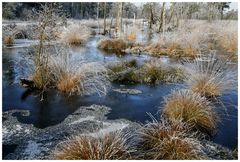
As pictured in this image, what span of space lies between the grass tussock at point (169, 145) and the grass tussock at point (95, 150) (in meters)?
0.39

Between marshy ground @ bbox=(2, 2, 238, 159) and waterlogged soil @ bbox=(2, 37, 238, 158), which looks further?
waterlogged soil @ bbox=(2, 37, 238, 158)

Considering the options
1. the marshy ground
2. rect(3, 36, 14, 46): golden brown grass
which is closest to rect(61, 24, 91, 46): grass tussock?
rect(3, 36, 14, 46): golden brown grass

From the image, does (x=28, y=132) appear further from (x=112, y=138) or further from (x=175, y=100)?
(x=175, y=100)

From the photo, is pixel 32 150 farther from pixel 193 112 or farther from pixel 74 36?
pixel 74 36

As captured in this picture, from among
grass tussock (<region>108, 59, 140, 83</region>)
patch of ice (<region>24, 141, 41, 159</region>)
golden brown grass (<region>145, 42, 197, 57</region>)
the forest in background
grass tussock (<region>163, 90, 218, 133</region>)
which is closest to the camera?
patch of ice (<region>24, 141, 41, 159</region>)

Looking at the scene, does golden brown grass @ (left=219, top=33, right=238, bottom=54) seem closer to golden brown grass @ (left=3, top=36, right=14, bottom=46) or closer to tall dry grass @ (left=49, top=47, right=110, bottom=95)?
tall dry grass @ (left=49, top=47, right=110, bottom=95)

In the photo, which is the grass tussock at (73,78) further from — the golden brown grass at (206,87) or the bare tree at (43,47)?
the golden brown grass at (206,87)

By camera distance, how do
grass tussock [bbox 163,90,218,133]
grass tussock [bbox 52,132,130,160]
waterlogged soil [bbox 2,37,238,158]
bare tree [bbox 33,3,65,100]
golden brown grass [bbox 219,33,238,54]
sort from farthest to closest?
golden brown grass [bbox 219,33,238,54]
bare tree [bbox 33,3,65,100]
waterlogged soil [bbox 2,37,238,158]
grass tussock [bbox 163,90,218,133]
grass tussock [bbox 52,132,130,160]

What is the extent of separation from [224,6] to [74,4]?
18.1m

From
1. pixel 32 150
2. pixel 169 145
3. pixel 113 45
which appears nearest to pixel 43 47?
pixel 32 150

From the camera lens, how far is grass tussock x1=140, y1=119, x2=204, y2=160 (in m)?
4.09

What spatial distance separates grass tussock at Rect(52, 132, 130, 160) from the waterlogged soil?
3.50 ft

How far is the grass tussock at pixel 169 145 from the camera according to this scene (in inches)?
161

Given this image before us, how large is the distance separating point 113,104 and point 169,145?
8.57ft
